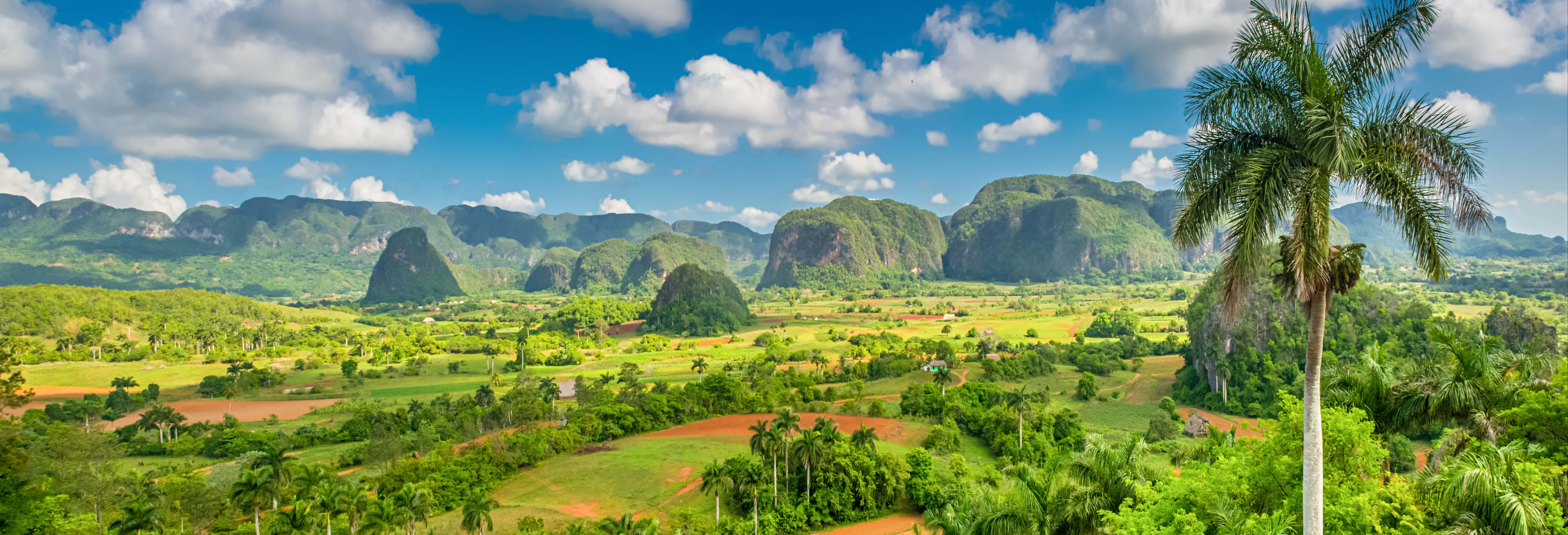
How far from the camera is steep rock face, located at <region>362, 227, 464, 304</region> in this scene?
16688cm

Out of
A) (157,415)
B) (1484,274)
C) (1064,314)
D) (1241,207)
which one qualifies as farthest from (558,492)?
(1484,274)

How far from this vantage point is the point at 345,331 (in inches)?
3548

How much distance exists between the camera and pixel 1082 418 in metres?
44.2

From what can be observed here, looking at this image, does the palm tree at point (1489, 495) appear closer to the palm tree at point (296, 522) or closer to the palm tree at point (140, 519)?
the palm tree at point (296, 522)

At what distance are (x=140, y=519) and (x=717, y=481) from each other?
18.5m

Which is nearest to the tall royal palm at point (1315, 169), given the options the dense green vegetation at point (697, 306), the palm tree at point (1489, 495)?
the palm tree at point (1489, 495)

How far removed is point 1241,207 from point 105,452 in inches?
1823

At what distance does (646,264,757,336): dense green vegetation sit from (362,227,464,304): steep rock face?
8317cm

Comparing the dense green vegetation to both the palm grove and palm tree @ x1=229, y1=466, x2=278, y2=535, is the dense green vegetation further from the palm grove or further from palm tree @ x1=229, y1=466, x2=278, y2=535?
palm tree @ x1=229, y1=466, x2=278, y2=535

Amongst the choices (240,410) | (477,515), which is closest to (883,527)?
(477,515)

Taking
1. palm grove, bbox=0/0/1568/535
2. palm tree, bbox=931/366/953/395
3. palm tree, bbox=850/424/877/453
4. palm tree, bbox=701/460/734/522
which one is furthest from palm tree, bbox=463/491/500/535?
palm tree, bbox=931/366/953/395

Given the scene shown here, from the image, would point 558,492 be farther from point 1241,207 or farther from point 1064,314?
point 1064,314

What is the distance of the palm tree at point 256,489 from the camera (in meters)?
23.3

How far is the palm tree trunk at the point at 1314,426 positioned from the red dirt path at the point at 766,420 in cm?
3147
